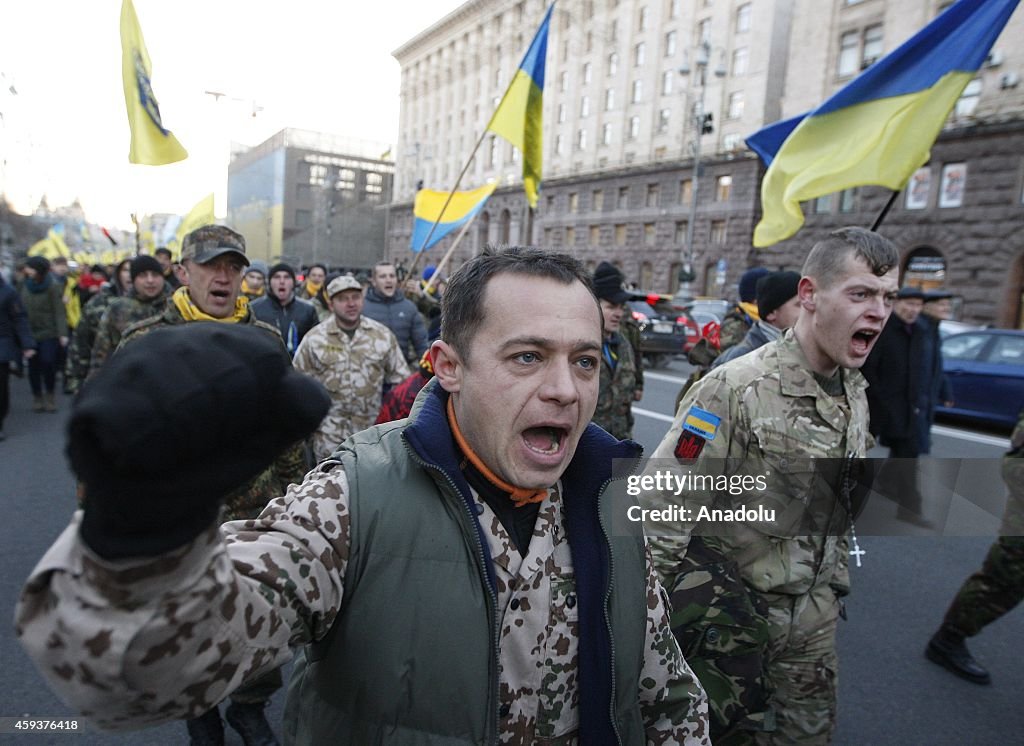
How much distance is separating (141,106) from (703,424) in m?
6.70

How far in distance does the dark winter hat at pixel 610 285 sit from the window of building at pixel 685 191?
34.2 m

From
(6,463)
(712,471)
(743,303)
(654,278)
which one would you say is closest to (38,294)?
(6,463)

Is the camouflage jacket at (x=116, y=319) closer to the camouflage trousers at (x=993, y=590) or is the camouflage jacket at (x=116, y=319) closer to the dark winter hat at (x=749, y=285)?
the dark winter hat at (x=749, y=285)

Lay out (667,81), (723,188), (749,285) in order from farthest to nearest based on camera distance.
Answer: (667,81) < (723,188) < (749,285)

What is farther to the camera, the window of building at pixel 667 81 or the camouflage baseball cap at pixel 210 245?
the window of building at pixel 667 81

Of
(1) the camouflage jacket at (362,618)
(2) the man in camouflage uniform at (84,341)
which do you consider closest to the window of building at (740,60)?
(2) the man in camouflage uniform at (84,341)

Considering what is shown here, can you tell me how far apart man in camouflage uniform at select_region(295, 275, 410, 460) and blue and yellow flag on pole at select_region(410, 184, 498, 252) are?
5417 millimetres

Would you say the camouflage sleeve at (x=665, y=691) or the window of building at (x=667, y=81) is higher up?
the window of building at (x=667, y=81)

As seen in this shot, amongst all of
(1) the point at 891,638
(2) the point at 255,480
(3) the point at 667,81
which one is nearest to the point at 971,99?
(3) the point at 667,81

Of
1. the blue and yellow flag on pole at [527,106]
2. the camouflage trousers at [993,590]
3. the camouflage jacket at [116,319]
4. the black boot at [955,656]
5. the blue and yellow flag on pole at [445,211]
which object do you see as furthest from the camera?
the blue and yellow flag on pole at [445,211]

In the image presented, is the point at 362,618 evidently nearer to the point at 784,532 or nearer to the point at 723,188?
the point at 784,532

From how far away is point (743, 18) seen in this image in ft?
122

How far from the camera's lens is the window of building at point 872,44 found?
2880 cm

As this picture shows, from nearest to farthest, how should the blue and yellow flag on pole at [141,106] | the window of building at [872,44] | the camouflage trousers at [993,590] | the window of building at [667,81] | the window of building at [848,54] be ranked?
the camouflage trousers at [993,590] → the blue and yellow flag on pole at [141,106] → the window of building at [872,44] → the window of building at [848,54] → the window of building at [667,81]
